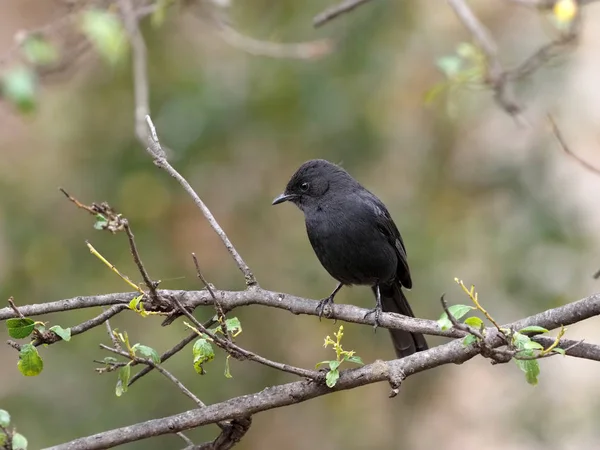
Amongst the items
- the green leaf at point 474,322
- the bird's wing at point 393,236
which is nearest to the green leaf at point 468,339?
the green leaf at point 474,322

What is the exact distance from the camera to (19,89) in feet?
12.9

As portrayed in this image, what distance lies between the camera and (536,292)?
562cm

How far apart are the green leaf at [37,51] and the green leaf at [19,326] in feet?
6.13

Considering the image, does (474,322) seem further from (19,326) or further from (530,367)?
(19,326)

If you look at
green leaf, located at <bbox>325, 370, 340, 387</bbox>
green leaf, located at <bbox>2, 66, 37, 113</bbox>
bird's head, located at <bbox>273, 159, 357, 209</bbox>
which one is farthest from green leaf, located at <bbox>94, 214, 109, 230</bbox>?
bird's head, located at <bbox>273, 159, 357, 209</bbox>

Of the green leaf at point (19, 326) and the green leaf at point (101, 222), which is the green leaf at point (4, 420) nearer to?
the green leaf at point (19, 326)

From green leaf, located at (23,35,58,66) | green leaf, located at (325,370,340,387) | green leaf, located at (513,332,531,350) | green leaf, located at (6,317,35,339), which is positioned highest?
green leaf, located at (23,35,58,66)

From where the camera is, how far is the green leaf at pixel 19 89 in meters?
3.92

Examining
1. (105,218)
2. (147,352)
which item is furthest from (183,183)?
(147,352)

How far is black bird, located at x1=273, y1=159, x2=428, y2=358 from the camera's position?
14.8 ft

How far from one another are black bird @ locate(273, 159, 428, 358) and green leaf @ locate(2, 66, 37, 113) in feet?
5.36

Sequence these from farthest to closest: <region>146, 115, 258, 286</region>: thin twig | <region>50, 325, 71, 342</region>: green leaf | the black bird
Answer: the black bird → <region>146, 115, 258, 286</region>: thin twig → <region>50, 325, 71, 342</region>: green leaf

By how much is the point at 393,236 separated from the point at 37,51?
229 centimetres

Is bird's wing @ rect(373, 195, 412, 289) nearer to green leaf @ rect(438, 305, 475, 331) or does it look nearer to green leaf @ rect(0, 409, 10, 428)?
green leaf @ rect(438, 305, 475, 331)
